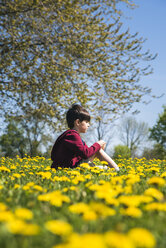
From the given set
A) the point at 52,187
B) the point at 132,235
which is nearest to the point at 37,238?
the point at 132,235

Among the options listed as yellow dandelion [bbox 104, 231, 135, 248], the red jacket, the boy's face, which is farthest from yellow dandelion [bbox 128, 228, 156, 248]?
the boy's face

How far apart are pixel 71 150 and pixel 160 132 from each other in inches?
1161

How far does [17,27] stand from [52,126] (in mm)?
4024

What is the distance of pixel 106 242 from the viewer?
789mm

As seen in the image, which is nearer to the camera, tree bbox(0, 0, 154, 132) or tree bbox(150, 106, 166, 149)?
tree bbox(0, 0, 154, 132)

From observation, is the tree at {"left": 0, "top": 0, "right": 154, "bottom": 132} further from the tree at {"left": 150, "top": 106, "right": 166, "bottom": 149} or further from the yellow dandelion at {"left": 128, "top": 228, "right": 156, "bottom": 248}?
the tree at {"left": 150, "top": 106, "right": 166, "bottom": 149}

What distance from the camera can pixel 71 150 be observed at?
4.07 meters

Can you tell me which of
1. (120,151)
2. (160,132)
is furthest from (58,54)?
(160,132)

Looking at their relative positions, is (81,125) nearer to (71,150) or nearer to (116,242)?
(71,150)

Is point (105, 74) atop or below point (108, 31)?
below

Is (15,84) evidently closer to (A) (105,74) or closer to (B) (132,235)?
(A) (105,74)

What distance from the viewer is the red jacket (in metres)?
3.89

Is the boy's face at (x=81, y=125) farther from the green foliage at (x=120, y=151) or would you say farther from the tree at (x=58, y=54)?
the green foliage at (x=120, y=151)

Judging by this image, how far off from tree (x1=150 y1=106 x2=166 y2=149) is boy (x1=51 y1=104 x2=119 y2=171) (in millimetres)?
28707
